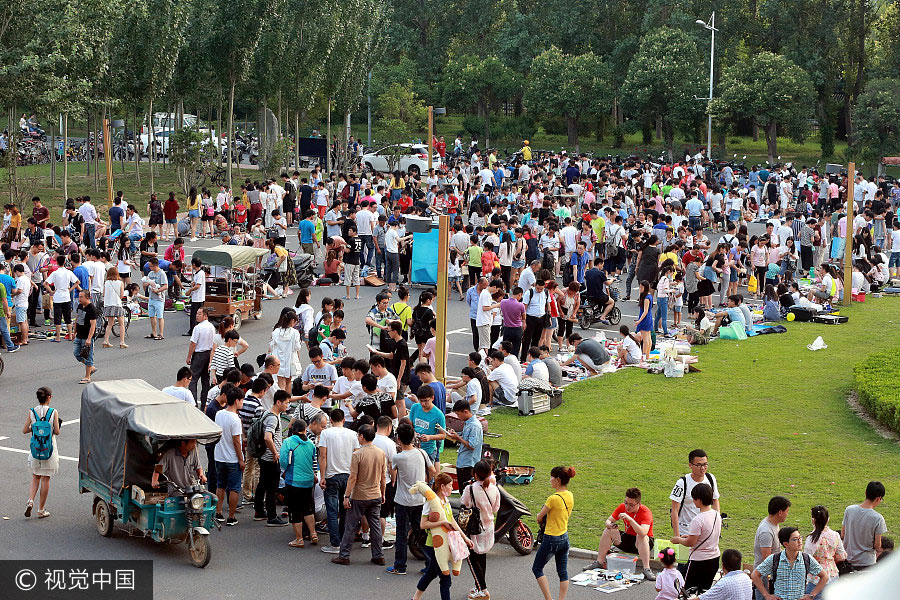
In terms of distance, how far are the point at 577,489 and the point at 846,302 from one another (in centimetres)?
1608

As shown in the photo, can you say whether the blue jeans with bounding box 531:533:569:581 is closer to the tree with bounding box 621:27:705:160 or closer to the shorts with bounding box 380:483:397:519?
the shorts with bounding box 380:483:397:519

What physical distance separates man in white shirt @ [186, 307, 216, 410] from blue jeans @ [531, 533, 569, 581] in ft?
24.3

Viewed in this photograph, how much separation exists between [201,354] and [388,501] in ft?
17.3

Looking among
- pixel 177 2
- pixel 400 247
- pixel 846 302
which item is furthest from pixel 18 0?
pixel 846 302

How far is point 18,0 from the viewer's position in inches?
1292

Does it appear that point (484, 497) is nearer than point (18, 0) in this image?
Yes

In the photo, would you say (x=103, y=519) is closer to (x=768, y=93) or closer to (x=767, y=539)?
(x=767, y=539)

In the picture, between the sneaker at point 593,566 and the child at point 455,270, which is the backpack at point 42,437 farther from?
the child at point 455,270

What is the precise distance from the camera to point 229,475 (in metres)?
12.7

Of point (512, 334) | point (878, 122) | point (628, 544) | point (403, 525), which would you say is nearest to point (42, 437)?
point (403, 525)

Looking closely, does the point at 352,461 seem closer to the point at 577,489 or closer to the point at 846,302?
the point at 577,489

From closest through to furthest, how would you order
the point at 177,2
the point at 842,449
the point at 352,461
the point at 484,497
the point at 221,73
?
the point at 484,497 < the point at 352,461 < the point at 842,449 < the point at 177,2 < the point at 221,73

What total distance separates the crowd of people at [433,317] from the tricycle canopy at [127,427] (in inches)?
25.5

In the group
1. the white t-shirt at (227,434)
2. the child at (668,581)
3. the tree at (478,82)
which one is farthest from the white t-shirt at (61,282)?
the tree at (478,82)
